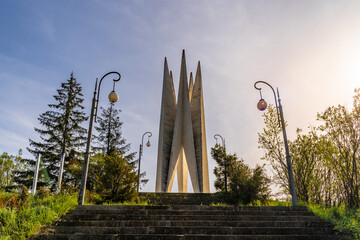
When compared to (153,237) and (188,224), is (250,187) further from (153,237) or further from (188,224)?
(153,237)

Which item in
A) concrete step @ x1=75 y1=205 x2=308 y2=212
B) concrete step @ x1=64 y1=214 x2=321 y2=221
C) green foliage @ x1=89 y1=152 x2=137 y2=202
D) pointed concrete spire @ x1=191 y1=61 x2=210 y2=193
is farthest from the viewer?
pointed concrete spire @ x1=191 y1=61 x2=210 y2=193

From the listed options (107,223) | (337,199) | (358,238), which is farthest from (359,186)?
(107,223)

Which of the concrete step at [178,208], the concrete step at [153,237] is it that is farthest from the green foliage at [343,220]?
the concrete step at [153,237]

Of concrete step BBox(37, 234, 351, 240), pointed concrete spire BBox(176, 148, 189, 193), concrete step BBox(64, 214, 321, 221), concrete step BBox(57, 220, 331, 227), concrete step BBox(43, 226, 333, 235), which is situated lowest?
concrete step BBox(37, 234, 351, 240)

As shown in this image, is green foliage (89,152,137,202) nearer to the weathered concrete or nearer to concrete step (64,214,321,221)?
the weathered concrete

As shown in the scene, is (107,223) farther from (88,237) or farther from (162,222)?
(162,222)

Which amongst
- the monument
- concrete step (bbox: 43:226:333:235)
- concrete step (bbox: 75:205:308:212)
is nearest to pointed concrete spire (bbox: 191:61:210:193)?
the monument

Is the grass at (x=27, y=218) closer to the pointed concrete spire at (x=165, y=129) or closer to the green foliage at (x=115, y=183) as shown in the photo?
the green foliage at (x=115, y=183)

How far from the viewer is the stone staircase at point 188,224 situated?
5.15m

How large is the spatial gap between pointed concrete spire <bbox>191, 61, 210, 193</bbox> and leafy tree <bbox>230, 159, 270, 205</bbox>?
20.1ft

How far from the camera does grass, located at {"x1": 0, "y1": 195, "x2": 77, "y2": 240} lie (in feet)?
15.7

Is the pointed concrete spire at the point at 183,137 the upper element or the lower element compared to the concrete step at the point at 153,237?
upper

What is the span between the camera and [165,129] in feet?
56.6

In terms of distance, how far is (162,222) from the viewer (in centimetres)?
567
